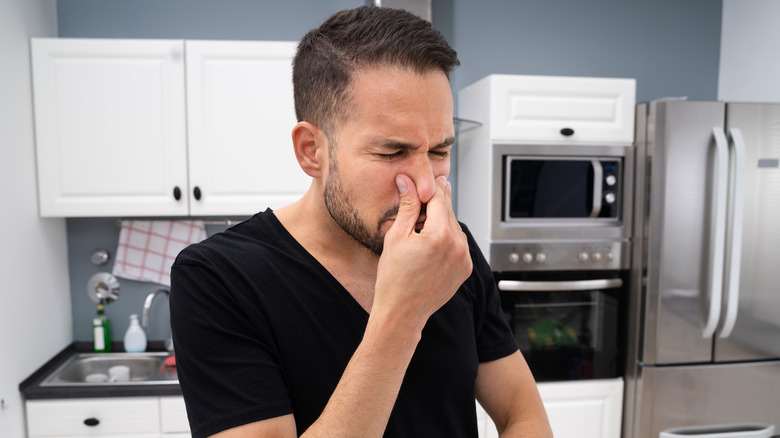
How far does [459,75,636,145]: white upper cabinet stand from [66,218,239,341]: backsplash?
1363 millimetres

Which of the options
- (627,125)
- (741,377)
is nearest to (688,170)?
(627,125)

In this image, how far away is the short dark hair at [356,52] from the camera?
816 mm

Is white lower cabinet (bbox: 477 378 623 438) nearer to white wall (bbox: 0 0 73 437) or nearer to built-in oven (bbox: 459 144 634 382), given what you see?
built-in oven (bbox: 459 144 634 382)

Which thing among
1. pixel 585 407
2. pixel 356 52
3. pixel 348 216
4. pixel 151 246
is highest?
pixel 356 52

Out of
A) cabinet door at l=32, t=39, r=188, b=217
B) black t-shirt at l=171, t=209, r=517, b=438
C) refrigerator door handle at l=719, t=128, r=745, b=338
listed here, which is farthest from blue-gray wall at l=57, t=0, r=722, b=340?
black t-shirt at l=171, t=209, r=517, b=438

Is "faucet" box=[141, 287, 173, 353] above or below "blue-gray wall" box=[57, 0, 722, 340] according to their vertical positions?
below

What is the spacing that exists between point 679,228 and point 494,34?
1325 millimetres

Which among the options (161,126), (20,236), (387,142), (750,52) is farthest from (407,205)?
(750,52)

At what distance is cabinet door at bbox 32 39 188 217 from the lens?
2.08 metres

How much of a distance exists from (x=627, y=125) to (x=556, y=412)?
1.27 metres

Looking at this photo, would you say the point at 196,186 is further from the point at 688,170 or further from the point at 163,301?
the point at 688,170

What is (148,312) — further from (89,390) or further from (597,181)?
(597,181)

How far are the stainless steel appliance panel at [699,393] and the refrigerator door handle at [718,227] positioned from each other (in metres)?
0.24

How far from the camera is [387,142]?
31.5 inches
